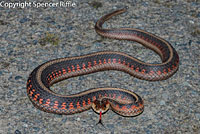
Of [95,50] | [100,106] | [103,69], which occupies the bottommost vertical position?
[100,106]

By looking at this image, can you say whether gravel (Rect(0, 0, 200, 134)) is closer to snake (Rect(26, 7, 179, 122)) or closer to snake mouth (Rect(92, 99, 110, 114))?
snake (Rect(26, 7, 179, 122))

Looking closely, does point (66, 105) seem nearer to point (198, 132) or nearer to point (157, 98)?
point (157, 98)

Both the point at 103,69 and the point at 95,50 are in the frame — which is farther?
the point at 95,50

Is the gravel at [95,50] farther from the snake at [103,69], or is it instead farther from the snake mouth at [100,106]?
the snake mouth at [100,106]

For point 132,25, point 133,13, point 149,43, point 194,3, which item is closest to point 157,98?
point 149,43

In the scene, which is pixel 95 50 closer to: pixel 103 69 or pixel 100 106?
pixel 103 69

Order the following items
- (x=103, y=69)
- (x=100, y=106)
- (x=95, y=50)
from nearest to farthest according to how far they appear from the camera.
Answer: (x=100, y=106) → (x=103, y=69) → (x=95, y=50)

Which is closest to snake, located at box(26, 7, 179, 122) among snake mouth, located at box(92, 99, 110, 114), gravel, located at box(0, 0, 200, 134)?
snake mouth, located at box(92, 99, 110, 114)

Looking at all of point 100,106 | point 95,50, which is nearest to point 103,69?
point 95,50
